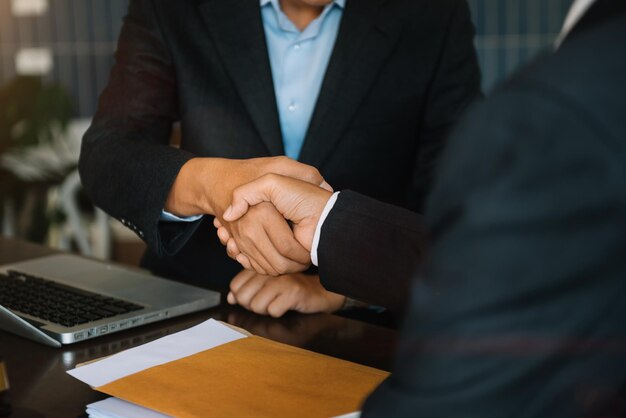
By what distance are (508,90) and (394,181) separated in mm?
1380

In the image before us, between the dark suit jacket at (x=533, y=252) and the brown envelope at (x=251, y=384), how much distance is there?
0.38 metres

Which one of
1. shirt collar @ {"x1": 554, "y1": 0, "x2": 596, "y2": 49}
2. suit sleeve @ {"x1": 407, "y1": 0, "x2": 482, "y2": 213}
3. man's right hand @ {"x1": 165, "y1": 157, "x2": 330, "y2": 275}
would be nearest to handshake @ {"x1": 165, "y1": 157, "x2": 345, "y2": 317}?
man's right hand @ {"x1": 165, "y1": 157, "x2": 330, "y2": 275}

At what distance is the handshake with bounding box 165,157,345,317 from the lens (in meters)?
1.36

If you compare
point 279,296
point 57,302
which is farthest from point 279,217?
point 57,302

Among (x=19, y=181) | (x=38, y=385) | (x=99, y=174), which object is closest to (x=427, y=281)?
(x=38, y=385)

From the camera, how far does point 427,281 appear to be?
0.59 m

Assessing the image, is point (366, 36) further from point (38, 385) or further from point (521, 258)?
point (521, 258)

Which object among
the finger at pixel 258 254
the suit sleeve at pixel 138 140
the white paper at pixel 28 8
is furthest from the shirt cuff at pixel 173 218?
the white paper at pixel 28 8

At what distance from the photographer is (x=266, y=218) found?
1.37 meters

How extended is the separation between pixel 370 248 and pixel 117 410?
0.40 m

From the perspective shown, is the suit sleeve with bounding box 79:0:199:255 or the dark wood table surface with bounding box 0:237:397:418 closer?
the dark wood table surface with bounding box 0:237:397:418

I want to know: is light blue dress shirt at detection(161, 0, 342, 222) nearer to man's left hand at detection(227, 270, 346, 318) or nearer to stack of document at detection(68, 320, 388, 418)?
man's left hand at detection(227, 270, 346, 318)

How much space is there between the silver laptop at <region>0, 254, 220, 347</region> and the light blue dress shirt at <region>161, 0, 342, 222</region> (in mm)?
492

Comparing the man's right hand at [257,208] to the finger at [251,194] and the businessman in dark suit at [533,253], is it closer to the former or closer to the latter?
the finger at [251,194]
